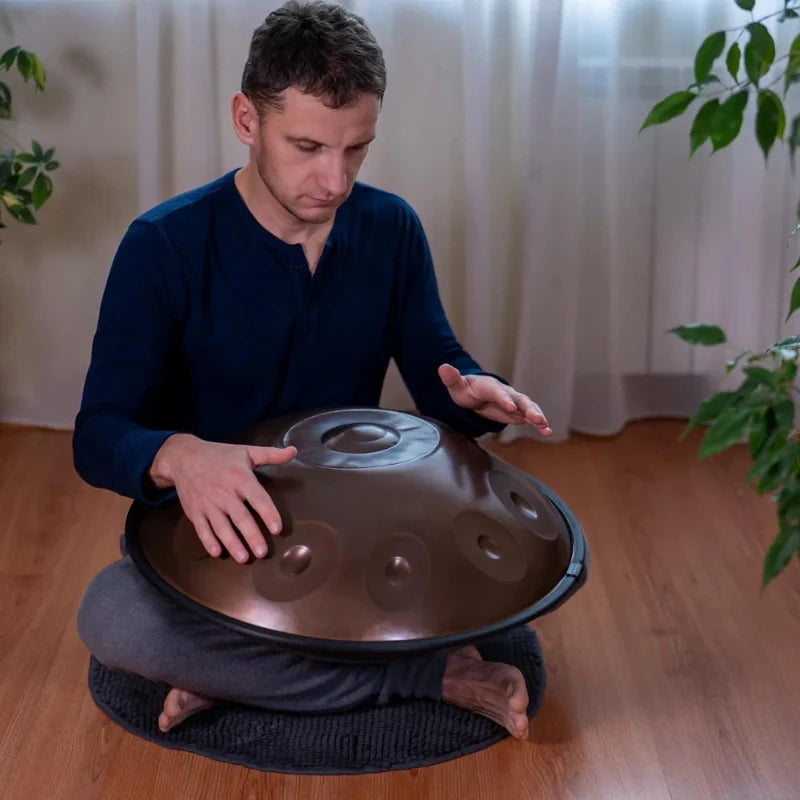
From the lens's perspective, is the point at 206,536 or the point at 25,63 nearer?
the point at 206,536

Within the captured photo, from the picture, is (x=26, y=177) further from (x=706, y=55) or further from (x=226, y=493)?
(x=706, y=55)

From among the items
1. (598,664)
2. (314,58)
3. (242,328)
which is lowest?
(598,664)

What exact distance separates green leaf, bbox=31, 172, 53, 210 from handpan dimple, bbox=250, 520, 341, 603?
1009mm

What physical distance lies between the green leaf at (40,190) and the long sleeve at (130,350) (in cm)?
A: 62

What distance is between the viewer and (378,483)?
4.33 feet

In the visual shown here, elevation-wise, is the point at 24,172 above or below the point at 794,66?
below

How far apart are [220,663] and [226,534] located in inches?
10.0

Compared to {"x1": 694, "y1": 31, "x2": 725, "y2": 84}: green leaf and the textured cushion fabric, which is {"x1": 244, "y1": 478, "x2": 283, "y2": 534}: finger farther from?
{"x1": 694, "y1": 31, "x2": 725, "y2": 84}: green leaf

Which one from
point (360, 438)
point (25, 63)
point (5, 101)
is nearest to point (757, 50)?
point (360, 438)

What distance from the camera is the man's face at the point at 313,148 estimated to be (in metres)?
1.37

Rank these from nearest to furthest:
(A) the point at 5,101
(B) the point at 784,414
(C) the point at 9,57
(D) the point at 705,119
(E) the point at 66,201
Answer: (B) the point at 784,414 < (D) the point at 705,119 < (C) the point at 9,57 < (A) the point at 5,101 < (E) the point at 66,201

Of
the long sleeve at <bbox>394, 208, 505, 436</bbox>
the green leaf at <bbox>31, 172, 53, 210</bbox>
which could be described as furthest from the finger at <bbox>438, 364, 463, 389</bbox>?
the green leaf at <bbox>31, 172, 53, 210</bbox>

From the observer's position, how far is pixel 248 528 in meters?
1.26

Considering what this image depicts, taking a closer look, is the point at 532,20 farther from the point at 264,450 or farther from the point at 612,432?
the point at 264,450
